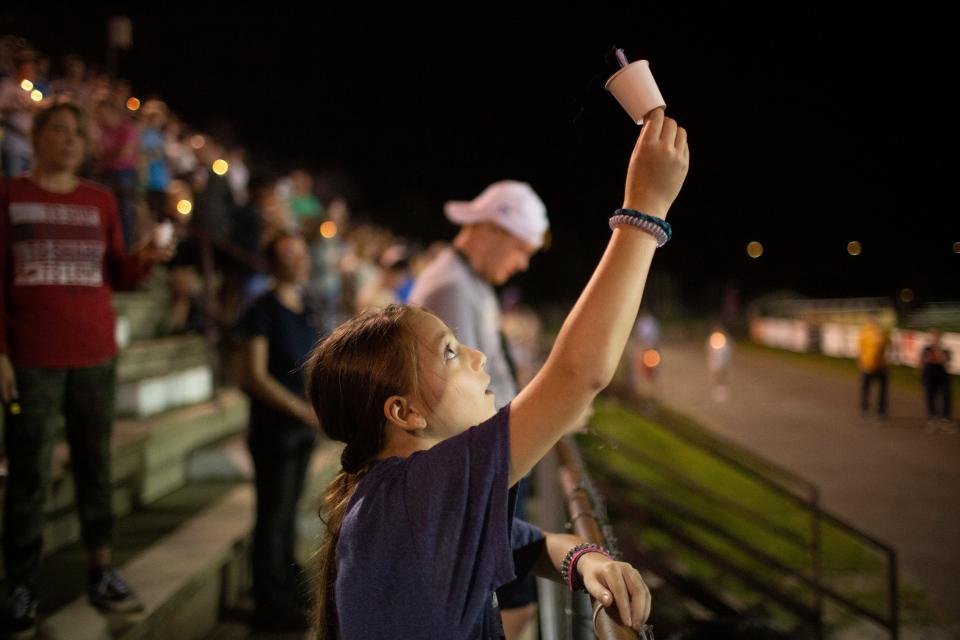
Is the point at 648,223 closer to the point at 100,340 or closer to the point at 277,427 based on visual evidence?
the point at 100,340

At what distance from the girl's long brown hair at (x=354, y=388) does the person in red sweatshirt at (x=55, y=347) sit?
5.53 feet

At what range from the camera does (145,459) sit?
4.04 metres

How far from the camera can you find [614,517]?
27.6ft

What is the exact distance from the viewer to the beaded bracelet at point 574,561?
141cm

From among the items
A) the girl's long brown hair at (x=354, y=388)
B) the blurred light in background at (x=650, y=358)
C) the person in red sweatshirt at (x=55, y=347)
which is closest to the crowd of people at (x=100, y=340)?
the person in red sweatshirt at (x=55, y=347)

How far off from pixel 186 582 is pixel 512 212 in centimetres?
213

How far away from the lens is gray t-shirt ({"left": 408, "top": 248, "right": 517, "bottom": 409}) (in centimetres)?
250

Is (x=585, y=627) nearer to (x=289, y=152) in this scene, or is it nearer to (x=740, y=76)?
(x=740, y=76)

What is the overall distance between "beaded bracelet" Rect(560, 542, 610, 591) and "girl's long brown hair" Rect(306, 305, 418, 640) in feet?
1.58

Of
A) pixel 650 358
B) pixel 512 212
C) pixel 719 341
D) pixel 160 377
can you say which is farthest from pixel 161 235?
pixel 719 341

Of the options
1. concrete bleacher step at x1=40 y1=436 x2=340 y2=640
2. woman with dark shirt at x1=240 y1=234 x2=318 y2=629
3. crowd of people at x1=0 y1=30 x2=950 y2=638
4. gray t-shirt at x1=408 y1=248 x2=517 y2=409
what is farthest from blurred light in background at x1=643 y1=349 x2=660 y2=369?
gray t-shirt at x1=408 y1=248 x2=517 y2=409

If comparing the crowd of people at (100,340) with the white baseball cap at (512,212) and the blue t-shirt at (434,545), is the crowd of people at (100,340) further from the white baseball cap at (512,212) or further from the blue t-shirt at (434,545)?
the blue t-shirt at (434,545)

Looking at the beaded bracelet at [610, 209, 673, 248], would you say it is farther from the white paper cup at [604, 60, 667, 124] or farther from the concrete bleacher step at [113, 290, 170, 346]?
the concrete bleacher step at [113, 290, 170, 346]

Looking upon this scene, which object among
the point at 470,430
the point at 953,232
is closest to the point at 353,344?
the point at 470,430
